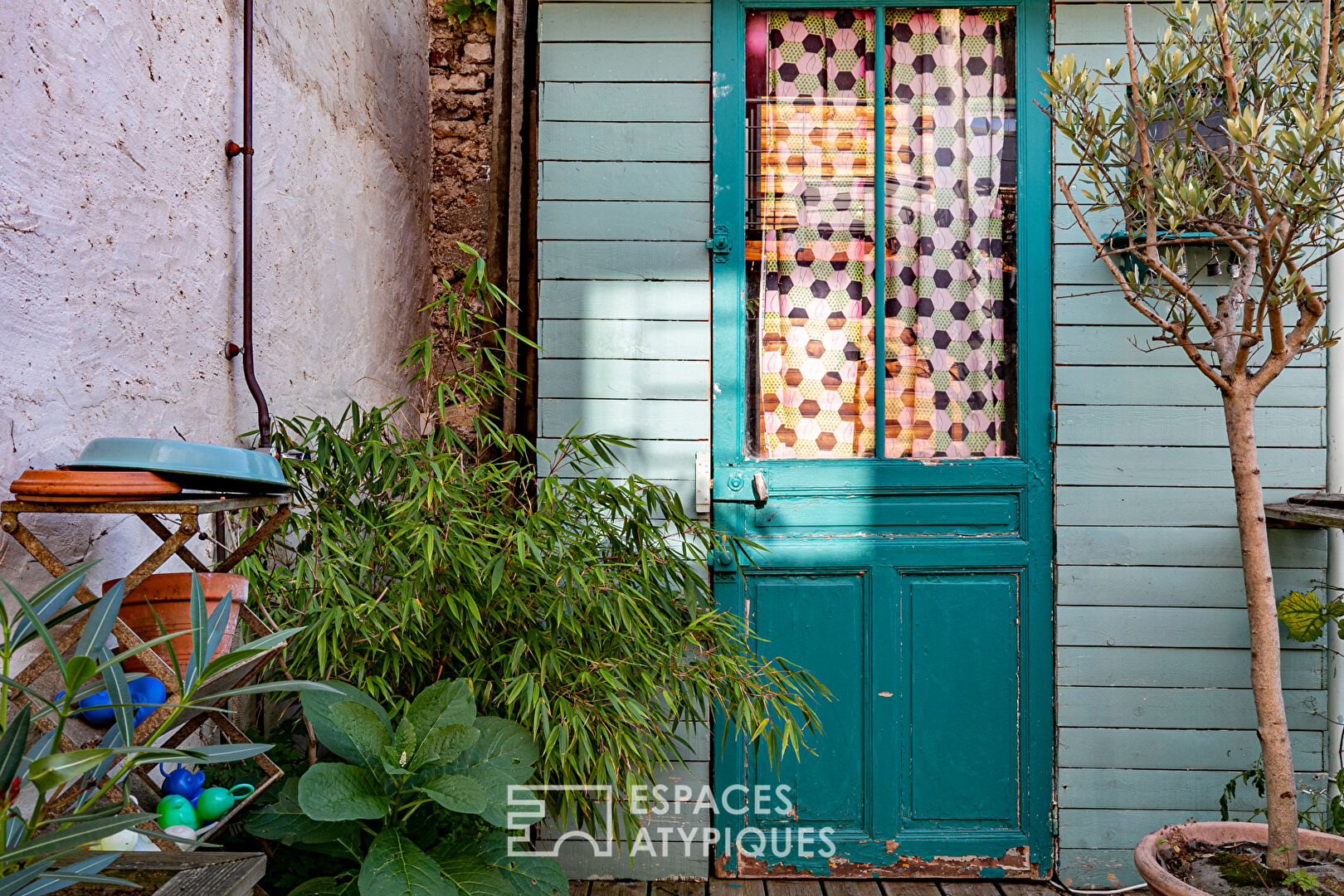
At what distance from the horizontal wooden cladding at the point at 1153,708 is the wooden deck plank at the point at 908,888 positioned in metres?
0.63

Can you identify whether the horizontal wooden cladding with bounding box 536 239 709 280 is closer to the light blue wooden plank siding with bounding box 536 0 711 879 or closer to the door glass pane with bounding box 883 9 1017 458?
the light blue wooden plank siding with bounding box 536 0 711 879

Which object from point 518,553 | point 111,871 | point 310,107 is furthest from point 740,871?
point 310,107

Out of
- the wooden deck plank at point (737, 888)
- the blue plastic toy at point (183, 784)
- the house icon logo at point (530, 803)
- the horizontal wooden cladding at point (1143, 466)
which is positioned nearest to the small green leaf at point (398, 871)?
the house icon logo at point (530, 803)

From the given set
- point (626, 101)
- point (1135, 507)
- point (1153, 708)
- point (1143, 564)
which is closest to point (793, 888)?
point (1153, 708)

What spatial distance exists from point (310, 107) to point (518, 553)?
1.41 m

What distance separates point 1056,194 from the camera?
105 inches

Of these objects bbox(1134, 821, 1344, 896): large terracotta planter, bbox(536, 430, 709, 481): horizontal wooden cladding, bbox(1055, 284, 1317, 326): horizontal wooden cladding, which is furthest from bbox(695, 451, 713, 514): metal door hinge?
bbox(1134, 821, 1344, 896): large terracotta planter

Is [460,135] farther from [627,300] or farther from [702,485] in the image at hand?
[702,485]

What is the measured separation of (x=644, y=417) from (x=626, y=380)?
0.42 feet

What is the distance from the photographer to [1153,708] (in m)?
2.63

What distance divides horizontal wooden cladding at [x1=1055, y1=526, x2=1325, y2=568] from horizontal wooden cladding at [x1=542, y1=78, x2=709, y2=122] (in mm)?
1734

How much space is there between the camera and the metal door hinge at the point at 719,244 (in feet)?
8.80

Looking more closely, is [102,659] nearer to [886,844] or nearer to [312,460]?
Answer: [312,460]

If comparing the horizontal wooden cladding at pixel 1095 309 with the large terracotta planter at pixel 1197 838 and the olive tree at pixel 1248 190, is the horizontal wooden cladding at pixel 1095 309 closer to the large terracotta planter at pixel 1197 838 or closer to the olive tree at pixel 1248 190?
the olive tree at pixel 1248 190
